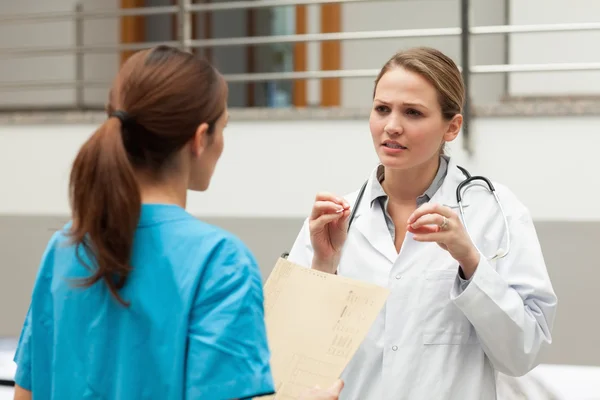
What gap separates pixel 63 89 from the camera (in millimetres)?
6004

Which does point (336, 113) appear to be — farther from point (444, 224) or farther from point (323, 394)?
point (323, 394)

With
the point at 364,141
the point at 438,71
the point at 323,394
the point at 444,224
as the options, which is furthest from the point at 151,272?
the point at 364,141

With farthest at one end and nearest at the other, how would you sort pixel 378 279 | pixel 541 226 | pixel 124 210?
1. pixel 541 226
2. pixel 378 279
3. pixel 124 210

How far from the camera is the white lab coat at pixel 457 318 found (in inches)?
56.3

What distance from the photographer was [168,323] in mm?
1017

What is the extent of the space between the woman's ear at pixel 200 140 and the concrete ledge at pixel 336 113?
2.28 meters

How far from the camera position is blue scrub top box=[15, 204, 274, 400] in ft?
3.34

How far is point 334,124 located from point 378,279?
1943 millimetres

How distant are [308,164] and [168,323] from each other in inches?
98.4

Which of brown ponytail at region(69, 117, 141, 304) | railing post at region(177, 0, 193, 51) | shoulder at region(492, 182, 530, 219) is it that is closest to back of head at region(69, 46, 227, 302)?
brown ponytail at region(69, 117, 141, 304)

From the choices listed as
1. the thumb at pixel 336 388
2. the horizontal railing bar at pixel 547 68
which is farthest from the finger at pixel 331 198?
the horizontal railing bar at pixel 547 68

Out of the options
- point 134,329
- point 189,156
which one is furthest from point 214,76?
point 134,329

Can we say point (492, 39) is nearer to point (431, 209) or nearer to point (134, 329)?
point (431, 209)

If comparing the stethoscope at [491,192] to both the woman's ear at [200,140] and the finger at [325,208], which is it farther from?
the woman's ear at [200,140]
